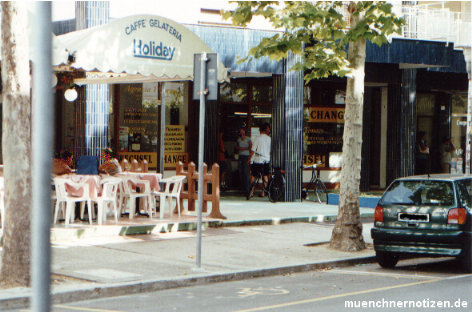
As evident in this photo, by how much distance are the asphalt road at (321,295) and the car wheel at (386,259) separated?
0.39 metres

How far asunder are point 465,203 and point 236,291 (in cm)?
370

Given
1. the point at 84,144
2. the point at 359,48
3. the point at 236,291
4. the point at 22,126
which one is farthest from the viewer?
the point at 84,144

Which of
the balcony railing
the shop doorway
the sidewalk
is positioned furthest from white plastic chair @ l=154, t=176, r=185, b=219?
the balcony railing

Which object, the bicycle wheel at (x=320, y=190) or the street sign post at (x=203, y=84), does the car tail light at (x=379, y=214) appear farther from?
the bicycle wheel at (x=320, y=190)

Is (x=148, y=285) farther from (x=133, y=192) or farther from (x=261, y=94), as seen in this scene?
(x=261, y=94)

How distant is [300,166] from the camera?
19.6 meters

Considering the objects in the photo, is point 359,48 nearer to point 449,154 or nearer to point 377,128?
point 377,128

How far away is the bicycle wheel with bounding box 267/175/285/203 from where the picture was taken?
19.0m

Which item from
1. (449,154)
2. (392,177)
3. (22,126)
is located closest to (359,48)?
(22,126)

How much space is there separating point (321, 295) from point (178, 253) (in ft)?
11.0

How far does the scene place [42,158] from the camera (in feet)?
8.82

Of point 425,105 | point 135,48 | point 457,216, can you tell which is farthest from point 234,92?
point 457,216

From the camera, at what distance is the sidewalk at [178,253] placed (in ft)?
29.9

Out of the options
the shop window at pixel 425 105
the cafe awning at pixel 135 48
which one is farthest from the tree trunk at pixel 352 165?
the shop window at pixel 425 105
